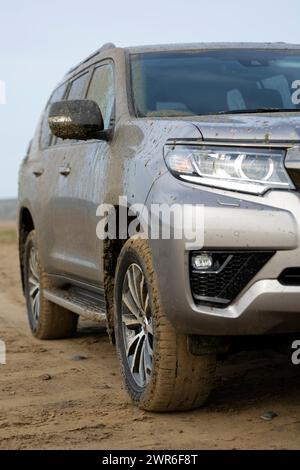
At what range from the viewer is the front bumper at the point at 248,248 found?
3.73 m

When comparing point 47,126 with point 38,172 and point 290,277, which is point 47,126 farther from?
point 290,277

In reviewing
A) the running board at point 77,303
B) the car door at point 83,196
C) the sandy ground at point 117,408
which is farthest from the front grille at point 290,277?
the running board at point 77,303

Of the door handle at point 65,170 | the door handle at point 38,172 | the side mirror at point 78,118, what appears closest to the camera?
the side mirror at point 78,118

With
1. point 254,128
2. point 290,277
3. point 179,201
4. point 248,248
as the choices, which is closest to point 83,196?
point 179,201

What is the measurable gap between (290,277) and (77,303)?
2.25m

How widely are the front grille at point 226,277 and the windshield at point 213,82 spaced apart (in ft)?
4.03

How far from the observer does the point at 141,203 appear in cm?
425

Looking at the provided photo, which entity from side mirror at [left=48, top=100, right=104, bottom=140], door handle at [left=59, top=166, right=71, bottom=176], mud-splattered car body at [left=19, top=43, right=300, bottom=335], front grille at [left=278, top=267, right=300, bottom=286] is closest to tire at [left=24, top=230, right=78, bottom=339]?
door handle at [left=59, top=166, right=71, bottom=176]

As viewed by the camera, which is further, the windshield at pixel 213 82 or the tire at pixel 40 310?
the tire at pixel 40 310

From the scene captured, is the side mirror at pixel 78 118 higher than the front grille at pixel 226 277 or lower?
higher

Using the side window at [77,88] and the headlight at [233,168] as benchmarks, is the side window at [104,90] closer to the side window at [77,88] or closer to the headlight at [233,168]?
the side window at [77,88]

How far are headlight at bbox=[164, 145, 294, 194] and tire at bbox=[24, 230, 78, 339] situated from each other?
290 centimetres

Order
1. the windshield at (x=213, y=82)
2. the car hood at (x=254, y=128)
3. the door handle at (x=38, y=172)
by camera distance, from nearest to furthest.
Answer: the car hood at (x=254, y=128) → the windshield at (x=213, y=82) → the door handle at (x=38, y=172)
